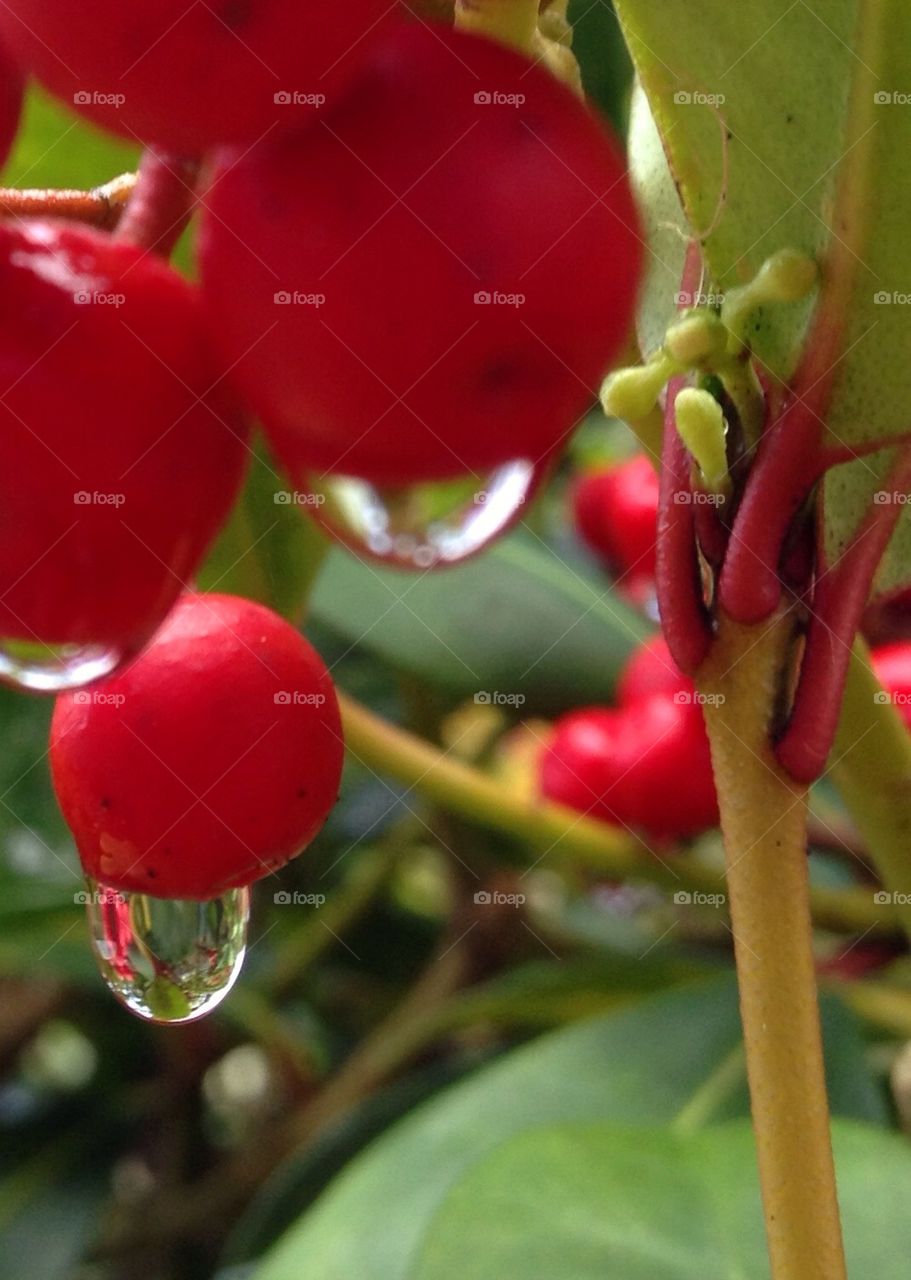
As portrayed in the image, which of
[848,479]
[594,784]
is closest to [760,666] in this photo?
[848,479]

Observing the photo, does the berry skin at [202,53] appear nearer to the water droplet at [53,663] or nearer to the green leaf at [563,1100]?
the water droplet at [53,663]

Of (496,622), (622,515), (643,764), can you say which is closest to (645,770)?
(643,764)

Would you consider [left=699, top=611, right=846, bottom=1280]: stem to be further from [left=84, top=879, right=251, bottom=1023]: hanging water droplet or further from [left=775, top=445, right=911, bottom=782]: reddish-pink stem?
[left=84, top=879, right=251, bottom=1023]: hanging water droplet

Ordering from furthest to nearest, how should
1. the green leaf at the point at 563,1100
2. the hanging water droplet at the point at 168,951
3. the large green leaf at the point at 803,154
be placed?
the green leaf at the point at 563,1100 → the hanging water droplet at the point at 168,951 → the large green leaf at the point at 803,154

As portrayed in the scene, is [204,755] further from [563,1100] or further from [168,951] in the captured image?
[563,1100]

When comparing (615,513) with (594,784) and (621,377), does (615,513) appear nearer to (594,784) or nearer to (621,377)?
(594,784)

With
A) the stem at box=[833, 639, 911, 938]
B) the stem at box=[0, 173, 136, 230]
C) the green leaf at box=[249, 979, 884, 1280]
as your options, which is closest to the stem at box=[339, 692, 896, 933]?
the green leaf at box=[249, 979, 884, 1280]

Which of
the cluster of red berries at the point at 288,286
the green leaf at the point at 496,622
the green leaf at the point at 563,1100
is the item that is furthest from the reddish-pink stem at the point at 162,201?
the green leaf at the point at 496,622

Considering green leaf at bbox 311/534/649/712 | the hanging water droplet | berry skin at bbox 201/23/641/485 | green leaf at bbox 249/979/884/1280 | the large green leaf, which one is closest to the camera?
berry skin at bbox 201/23/641/485
